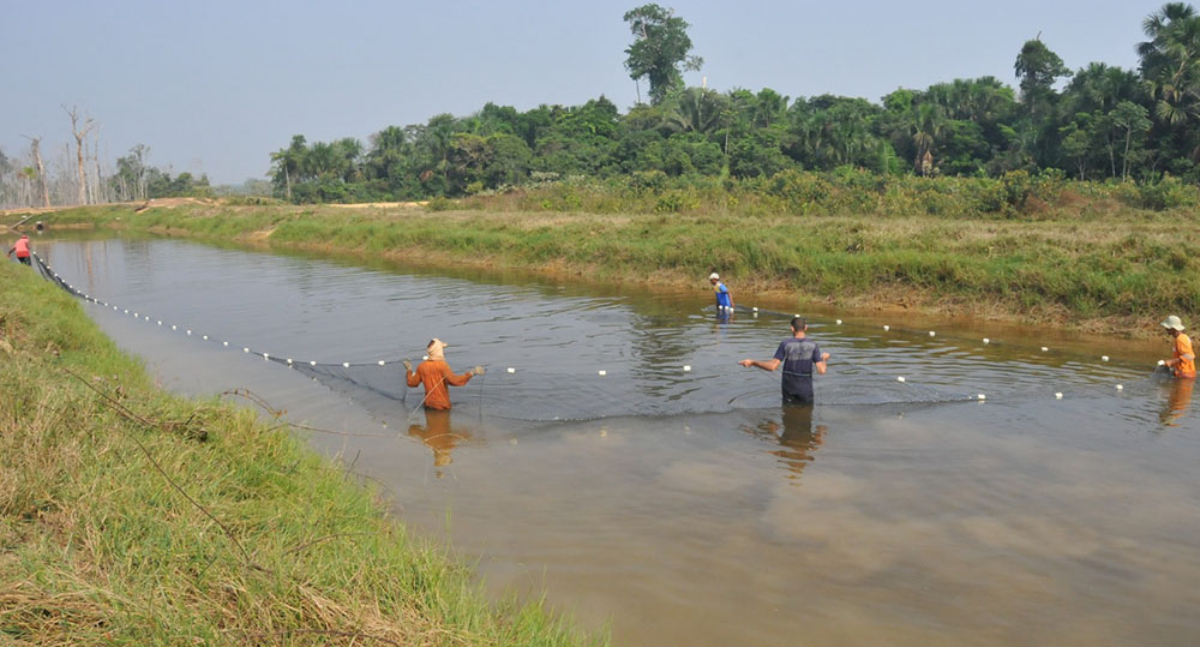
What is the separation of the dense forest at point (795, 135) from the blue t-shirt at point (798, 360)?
2629cm

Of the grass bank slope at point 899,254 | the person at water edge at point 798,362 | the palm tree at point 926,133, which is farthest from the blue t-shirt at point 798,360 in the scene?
the palm tree at point 926,133

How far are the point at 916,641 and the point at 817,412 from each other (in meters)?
5.74

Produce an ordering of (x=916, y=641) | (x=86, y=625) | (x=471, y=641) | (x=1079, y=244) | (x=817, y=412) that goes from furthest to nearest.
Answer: (x=1079, y=244) → (x=817, y=412) → (x=916, y=641) → (x=471, y=641) → (x=86, y=625)

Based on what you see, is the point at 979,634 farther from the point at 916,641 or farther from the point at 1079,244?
the point at 1079,244

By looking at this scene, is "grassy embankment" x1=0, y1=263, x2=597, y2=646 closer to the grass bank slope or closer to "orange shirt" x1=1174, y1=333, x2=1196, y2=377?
"orange shirt" x1=1174, y1=333, x2=1196, y2=377

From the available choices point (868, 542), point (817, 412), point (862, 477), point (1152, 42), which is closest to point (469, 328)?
point (817, 412)

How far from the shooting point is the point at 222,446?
736 centimetres

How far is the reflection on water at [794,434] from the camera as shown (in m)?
9.51

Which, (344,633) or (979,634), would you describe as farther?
(979,634)

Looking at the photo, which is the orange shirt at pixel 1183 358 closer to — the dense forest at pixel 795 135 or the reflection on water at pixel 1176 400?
the reflection on water at pixel 1176 400

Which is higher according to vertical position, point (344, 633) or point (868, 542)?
point (344, 633)

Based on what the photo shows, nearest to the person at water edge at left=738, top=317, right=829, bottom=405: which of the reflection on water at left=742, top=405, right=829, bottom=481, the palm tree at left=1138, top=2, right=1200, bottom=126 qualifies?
the reflection on water at left=742, top=405, right=829, bottom=481

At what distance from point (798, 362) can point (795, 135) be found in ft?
160

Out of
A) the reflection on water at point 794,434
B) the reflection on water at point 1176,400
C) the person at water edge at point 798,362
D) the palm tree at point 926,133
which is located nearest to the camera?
the reflection on water at point 794,434
